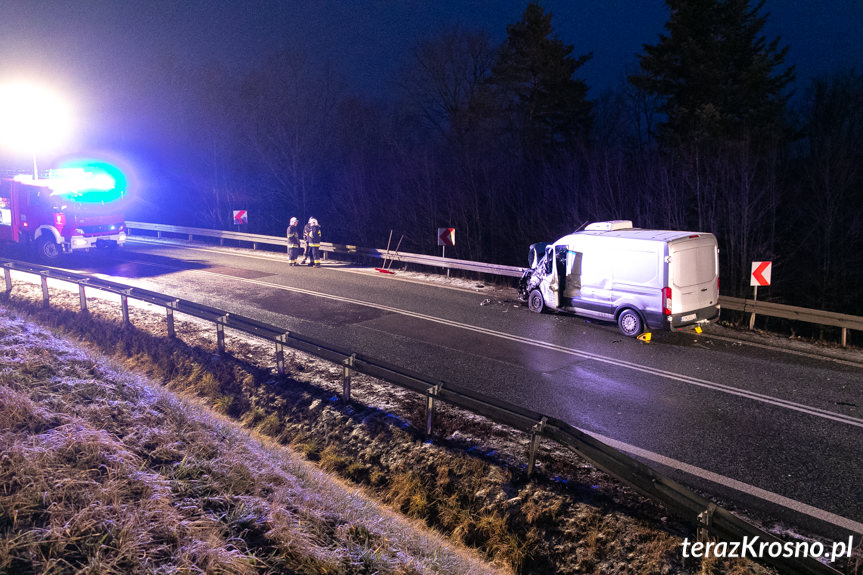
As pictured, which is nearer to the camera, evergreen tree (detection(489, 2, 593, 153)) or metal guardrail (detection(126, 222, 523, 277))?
metal guardrail (detection(126, 222, 523, 277))

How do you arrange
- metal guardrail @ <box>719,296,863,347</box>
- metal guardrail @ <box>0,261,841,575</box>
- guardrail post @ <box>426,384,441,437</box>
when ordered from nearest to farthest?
metal guardrail @ <box>0,261,841,575</box>, guardrail post @ <box>426,384,441,437</box>, metal guardrail @ <box>719,296,863,347</box>

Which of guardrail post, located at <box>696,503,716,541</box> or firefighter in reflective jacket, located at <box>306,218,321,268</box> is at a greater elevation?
firefighter in reflective jacket, located at <box>306,218,321,268</box>

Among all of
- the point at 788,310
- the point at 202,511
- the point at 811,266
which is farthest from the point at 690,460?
the point at 811,266

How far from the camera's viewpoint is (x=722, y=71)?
79.3 ft

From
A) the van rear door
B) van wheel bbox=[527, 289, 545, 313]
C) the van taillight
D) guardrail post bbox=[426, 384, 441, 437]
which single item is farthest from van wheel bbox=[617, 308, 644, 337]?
guardrail post bbox=[426, 384, 441, 437]

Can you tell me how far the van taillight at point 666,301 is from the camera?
9.74m

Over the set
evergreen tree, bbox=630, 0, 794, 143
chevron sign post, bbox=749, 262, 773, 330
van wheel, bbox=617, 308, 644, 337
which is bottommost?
van wheel, bbox=617, 308, 644, 337

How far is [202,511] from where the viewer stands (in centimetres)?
377

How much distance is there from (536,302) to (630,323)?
264 cm

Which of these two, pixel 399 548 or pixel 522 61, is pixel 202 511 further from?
pixel 522 61

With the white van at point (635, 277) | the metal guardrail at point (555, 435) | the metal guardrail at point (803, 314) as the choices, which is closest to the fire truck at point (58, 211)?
the metal guardrail at point (555, 435)

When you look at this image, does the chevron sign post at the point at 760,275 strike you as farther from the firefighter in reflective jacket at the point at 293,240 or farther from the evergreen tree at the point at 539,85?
the evergreen tree at the point at 539,85

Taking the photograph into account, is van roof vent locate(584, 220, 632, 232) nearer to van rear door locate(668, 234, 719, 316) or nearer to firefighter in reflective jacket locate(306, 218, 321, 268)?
van rear door locate(668, 234, 719, 316)

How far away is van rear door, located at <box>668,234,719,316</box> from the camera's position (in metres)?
9.75
